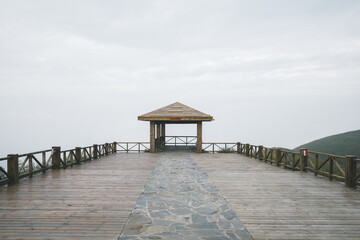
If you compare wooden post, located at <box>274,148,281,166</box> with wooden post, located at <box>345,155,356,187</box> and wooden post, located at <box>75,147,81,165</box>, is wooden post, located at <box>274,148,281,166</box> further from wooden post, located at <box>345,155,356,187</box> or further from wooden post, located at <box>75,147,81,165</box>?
wooden post, located at <box>75,147,81,165</box>

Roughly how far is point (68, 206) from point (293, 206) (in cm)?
530

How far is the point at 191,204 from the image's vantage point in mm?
5008

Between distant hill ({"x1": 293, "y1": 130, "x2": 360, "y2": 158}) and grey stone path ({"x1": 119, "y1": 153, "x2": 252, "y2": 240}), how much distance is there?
1667 inches

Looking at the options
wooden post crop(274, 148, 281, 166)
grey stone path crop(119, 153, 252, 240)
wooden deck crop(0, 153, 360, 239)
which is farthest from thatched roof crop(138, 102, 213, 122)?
grey stone path crop(119, 153, 252, 240)

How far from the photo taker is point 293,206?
196 inches

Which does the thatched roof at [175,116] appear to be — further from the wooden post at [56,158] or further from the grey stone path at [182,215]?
the grey stone path at [182,215]

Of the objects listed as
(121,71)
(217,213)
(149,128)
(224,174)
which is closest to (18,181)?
(217,213)

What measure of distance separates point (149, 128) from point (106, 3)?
44.3 feet

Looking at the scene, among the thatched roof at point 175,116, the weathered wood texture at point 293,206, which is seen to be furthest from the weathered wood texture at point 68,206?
the thatched roof at point 175,116

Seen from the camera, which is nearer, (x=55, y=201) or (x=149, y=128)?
(x=55, y=201)

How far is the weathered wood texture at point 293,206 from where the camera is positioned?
370 cm

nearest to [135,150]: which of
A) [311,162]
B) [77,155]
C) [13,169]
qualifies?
[77,155]

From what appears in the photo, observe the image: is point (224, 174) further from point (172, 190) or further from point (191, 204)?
point (191, 204)

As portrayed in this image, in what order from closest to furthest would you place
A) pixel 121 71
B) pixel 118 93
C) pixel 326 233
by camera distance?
pixel 326 233
pixel 118 93
pixel 121 71
